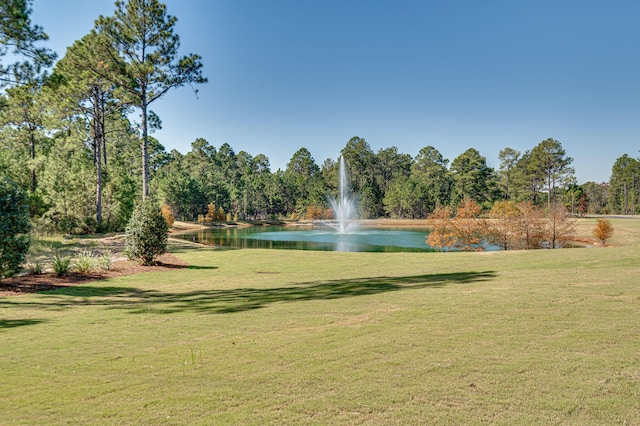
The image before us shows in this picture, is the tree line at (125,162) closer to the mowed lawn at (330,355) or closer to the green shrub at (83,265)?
the green shrub at (83,265)

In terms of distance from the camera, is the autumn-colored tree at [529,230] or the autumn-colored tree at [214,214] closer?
the autumn-colored tree at [529,230]

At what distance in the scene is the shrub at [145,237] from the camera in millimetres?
16812

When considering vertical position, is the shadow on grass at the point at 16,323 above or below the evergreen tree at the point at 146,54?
→ below

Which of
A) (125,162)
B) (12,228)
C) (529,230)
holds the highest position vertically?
(125,162)

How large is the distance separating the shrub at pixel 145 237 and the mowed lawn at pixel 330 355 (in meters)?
5.65

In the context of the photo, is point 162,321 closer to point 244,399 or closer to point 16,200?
point 244,399

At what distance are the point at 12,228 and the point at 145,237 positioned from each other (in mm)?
5038

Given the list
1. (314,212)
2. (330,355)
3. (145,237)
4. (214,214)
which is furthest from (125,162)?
(330,355)

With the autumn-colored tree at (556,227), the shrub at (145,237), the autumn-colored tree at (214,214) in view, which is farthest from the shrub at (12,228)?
the autumn-colored tree at (214,214)

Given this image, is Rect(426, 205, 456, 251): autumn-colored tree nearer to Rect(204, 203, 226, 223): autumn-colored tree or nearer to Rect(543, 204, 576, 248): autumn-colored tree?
Rect(543, 204, 576, 248): autumn-colored tree

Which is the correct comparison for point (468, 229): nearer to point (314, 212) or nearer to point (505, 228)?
point (505, 228)

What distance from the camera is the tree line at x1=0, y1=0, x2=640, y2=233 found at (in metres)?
24.7

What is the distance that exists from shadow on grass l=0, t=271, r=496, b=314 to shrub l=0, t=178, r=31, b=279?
2.35 meters

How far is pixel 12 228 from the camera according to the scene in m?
12.4
